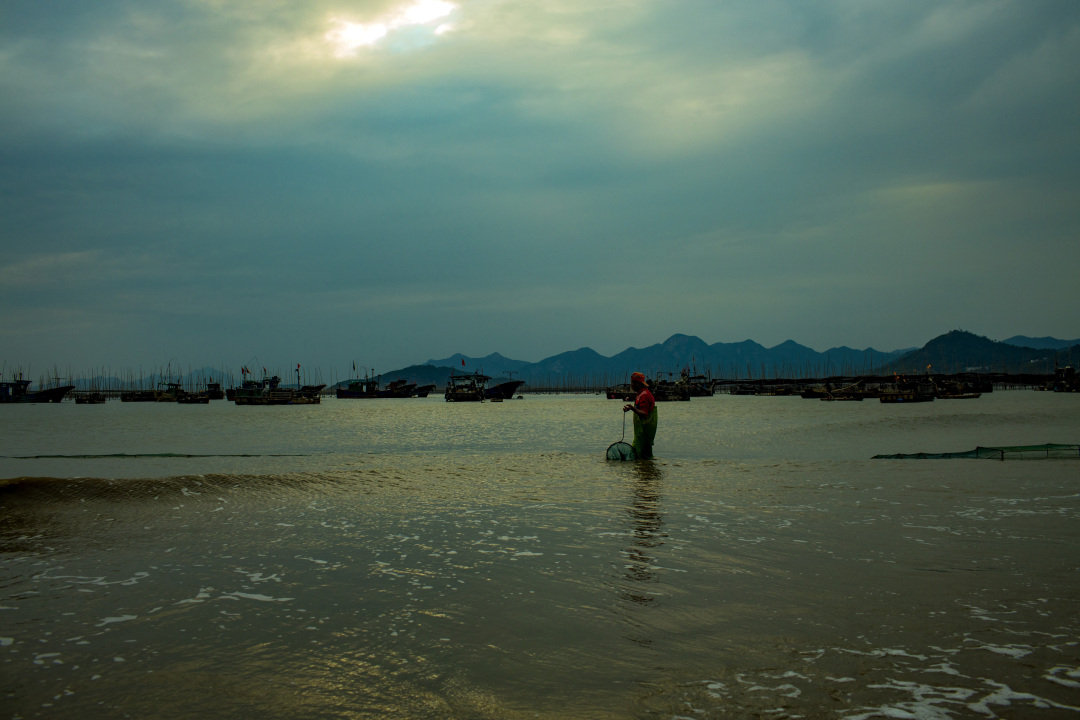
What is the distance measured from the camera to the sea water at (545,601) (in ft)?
16.8

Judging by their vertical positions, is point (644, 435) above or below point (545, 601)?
above

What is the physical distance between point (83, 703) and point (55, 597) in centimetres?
358

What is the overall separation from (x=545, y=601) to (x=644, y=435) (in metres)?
16.2

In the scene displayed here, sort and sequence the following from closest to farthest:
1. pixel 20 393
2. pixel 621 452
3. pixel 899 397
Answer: pixel 621 452 → pixel 899 397 → pixel 20 393

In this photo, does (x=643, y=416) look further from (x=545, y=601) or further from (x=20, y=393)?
(x=20, y=393)

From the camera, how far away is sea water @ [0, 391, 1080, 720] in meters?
5.12

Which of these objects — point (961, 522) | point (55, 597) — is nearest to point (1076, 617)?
point (961, 522)

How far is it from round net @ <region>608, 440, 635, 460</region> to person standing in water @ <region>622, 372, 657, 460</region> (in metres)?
0.29

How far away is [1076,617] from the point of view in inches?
262

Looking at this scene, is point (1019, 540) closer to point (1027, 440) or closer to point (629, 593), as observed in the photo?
point (629, 593)

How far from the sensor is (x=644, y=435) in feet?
76.6

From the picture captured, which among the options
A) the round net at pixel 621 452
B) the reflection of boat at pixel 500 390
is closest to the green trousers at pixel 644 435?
the round net at pixel 621 452

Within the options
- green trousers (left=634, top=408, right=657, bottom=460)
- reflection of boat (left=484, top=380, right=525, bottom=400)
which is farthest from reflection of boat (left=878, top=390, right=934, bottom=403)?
green trousers (left=634, top=408, right=657, bottom=460)

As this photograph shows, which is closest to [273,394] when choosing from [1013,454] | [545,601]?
[1013,454]
